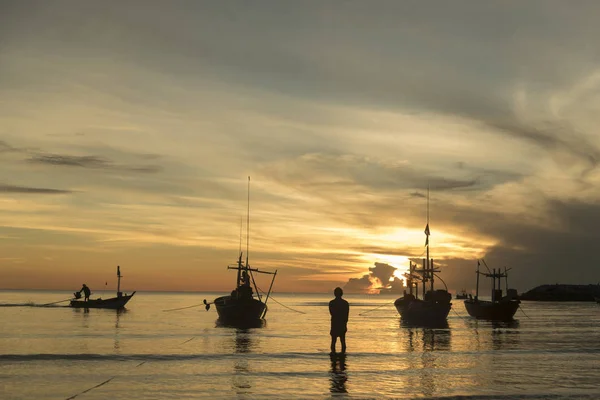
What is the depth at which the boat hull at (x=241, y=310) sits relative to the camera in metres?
62.5

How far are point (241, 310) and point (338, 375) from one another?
40.0m

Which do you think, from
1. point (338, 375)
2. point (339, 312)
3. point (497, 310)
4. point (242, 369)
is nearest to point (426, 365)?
point (339, 312)

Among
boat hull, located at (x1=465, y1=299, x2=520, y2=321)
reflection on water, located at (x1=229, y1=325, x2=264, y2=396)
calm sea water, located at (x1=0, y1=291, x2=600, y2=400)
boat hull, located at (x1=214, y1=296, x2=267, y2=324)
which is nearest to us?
calm sea water, located at (x1=0, y1=291, x2=600, y2=400)

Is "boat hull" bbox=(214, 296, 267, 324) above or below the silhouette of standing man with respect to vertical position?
below

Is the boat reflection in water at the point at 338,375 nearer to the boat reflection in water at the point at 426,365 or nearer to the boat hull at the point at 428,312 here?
the boat reflection in water at the point at 426,365

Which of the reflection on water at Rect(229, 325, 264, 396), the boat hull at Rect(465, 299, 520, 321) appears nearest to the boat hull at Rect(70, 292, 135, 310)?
the boat hull at Rect(465, 299, 520, 321)

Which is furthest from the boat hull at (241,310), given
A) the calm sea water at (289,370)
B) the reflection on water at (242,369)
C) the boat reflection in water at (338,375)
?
the boat reflection in water at (338,375)

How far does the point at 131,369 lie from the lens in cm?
2595

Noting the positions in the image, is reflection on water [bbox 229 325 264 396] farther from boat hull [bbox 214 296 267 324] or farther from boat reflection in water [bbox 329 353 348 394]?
boat hull [bbox 214 296 267 324]

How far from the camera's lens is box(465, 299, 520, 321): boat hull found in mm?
86188

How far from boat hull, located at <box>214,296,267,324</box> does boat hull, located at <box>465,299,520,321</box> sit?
124ft

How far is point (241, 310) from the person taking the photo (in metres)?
62.5

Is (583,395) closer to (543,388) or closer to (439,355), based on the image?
(543,388)

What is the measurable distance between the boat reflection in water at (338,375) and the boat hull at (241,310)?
32.9 meters
